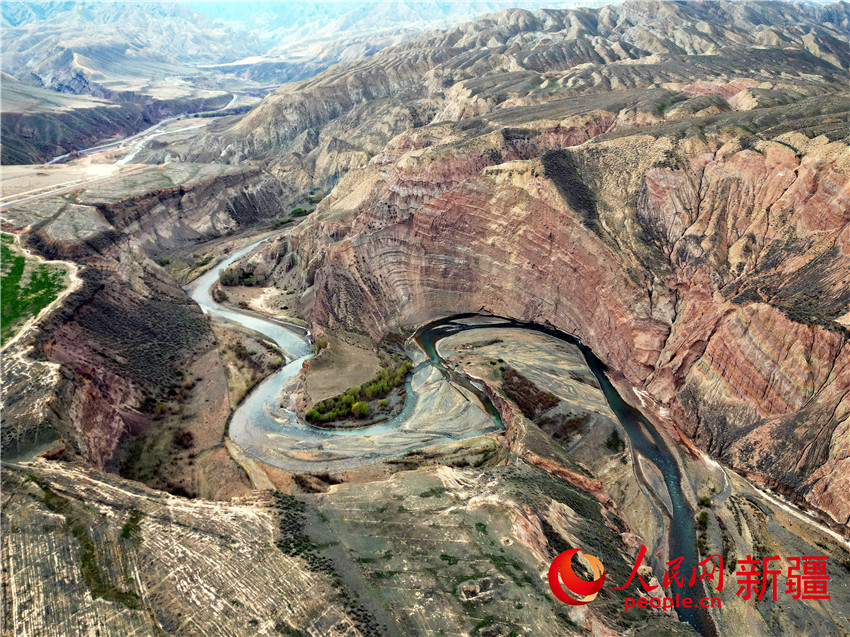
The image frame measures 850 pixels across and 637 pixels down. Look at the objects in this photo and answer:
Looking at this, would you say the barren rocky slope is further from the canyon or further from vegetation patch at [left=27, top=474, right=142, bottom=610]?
vegetation patch at [left=27, top=474, right=142, bottom=610]

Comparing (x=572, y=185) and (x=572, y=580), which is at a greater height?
(x=572, y=185)

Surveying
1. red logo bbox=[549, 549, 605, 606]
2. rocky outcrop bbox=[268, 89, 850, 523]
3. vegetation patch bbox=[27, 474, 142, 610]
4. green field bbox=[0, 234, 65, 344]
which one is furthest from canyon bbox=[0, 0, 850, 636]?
green field bbox=[0, 234, 65, 344]

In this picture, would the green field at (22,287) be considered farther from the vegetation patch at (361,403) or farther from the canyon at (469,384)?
the vegetation patch at (361,403)

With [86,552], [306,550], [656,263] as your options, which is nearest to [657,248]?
[656,263]

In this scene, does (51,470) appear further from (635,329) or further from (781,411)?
(781,411)

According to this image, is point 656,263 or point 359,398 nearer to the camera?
point 359,398

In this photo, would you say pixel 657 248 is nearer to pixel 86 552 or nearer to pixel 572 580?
pixel 572 580

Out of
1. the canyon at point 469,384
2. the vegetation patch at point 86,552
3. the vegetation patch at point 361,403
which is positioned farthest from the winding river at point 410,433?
the vegetation patch at point 86,552
